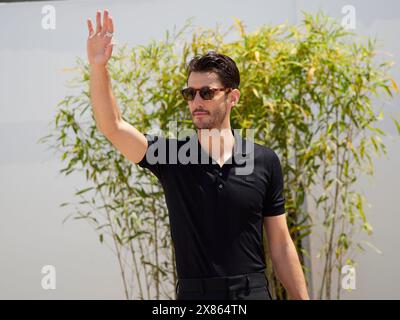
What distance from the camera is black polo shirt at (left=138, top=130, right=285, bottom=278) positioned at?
227cm

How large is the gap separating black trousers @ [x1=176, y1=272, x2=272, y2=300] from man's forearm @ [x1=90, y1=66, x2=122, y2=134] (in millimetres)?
564

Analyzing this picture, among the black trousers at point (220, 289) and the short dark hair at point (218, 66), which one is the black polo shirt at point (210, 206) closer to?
the black trousers at point (220, 289)

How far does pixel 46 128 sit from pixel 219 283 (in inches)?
155

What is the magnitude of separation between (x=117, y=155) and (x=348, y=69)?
5.63ft

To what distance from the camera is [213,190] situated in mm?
2326

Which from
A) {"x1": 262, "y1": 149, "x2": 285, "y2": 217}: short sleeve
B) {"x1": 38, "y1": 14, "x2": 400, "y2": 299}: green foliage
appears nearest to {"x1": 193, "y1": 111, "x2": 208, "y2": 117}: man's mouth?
{"x1": 262, "y1": 149, "x2": 285, "y2": 217}: short sleeve

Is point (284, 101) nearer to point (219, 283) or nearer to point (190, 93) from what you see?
point (190, 93)

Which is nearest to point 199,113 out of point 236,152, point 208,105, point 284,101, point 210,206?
point 208,105

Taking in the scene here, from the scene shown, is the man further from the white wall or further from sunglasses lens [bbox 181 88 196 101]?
the white wall

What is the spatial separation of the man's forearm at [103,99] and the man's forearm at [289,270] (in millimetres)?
740

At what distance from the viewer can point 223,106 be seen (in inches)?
97.7

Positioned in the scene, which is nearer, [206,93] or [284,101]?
[206,93]
